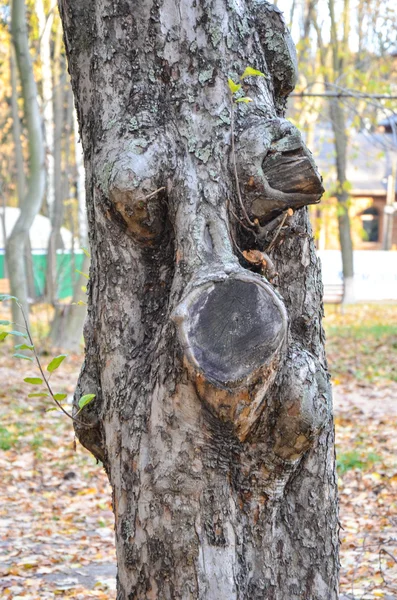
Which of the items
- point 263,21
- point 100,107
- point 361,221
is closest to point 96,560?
point 100,107

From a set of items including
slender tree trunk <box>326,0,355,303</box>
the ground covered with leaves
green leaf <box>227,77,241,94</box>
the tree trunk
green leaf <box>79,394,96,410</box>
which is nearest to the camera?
the tree trunk

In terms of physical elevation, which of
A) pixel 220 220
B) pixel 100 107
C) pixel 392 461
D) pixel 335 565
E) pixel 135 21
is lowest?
pixel 392 461

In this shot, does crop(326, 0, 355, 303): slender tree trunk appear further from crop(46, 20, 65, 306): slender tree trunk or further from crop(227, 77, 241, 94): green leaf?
crop(227, 77, 241, 94): green leaf

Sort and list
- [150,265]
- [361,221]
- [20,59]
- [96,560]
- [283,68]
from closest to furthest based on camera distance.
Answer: [150,265], [283,68], [96,560], [20,59], [361,221]

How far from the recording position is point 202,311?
208 cm

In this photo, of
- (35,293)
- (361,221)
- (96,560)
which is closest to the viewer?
(96,560)

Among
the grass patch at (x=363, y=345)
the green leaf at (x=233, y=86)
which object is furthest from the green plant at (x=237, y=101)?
the grass patch at (x=363, y=345)

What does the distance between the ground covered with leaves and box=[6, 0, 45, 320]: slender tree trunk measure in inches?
68.0

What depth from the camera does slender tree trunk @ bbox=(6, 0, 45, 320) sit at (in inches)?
417

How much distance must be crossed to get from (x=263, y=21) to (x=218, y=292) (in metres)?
1.07

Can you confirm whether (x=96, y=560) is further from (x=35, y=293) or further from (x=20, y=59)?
(x=35, y=293)

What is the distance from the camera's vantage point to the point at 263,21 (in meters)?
2.53

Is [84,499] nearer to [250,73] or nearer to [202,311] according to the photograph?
[202,311]

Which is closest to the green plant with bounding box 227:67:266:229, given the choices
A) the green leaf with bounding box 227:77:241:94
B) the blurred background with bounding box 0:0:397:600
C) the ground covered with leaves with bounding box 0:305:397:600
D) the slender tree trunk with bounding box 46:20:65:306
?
the green leaf with bounding box 227:77:241:94
